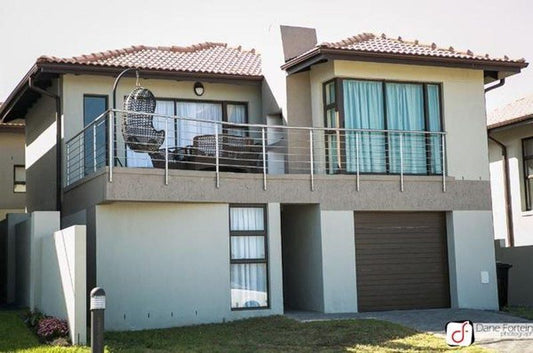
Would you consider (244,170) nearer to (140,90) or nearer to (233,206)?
(233,206)

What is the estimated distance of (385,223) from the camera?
19.6 meters

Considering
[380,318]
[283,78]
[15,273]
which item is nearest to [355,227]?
[380,318]

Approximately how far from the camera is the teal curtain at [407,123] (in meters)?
20.0

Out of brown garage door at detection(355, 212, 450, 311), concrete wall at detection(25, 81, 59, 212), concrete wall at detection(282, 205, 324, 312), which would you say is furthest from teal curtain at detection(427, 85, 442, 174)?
concrete wall at detection(25, 81, 59, 212)

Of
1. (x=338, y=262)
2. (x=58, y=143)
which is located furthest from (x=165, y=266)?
(x=58, y=143)

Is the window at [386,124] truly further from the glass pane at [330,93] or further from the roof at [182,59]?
the roof at [182,59]

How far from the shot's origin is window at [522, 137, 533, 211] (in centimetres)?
2409

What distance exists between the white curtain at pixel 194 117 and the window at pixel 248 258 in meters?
3.08

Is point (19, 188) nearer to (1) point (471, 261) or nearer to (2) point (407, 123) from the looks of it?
(2) point (407, 123)

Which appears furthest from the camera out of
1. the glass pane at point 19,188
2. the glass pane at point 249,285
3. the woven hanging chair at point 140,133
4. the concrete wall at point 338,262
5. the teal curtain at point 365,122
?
the glass pane at point 19,188

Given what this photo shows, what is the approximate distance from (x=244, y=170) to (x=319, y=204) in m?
1.96

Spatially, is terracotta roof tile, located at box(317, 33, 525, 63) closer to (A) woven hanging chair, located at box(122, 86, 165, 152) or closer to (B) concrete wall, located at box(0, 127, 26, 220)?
(A) woven hanging chair, located at box(122, 86, 165, 152)

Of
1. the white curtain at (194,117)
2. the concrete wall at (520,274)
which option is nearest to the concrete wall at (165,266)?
the white curtain at (194,117)

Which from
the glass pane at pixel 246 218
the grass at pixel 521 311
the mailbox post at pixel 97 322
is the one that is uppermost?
the glass pane at pixel 246 218
